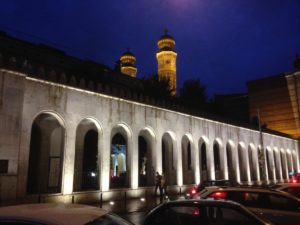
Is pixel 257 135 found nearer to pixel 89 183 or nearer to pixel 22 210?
pixel 89 183

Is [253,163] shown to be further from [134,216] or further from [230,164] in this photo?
[134,216]

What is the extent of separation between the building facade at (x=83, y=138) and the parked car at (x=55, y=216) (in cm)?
1229

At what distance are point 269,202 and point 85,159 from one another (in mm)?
20396

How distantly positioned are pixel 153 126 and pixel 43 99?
361 inches

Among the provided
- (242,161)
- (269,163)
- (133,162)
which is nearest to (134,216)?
(133,162)

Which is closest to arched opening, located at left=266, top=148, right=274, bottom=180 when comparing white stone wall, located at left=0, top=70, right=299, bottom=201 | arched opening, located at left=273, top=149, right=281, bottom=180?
arched opening, located at left=273, top=149, right=281, bottom=180

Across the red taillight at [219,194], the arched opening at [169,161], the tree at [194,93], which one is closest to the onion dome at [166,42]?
the tree at [194,93]

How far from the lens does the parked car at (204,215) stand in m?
5.10

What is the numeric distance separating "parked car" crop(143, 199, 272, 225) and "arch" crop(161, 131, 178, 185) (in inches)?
800

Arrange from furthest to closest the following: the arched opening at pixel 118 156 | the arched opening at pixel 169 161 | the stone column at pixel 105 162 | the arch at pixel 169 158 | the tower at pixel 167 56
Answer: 1. the tower at pixel 167 56
2. the arched opening at pixel 118 156
3. the arched opening at pixel 169 161
4. the arch at pixel 169 158
5. the stone column at pixel 105 162

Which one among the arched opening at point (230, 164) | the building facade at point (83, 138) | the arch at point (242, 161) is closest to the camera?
the building facade at point (83, 138)

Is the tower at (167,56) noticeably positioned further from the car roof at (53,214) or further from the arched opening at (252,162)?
the car roof at (53,214)

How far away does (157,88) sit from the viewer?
160ft

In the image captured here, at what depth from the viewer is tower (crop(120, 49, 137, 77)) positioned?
74.6 metres
